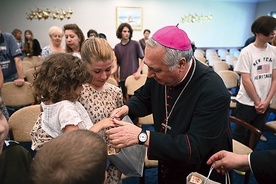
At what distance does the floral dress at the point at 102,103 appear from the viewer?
4.46ft

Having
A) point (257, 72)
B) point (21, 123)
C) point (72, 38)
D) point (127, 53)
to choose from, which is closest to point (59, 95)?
point (21, 123)

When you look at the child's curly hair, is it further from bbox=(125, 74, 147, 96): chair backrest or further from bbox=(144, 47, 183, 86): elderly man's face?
bbox=(125, 74, 147, 96): chair backrest

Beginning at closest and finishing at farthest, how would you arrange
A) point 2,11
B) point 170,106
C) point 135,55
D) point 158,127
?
point 170,106 → point 158,127 → point 135,55 → point 2,11

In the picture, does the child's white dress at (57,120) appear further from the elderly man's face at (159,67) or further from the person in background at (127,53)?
the person in background at (127,53)

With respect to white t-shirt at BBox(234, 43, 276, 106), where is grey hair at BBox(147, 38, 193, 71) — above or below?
above

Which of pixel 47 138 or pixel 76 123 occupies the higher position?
pixel 76 123

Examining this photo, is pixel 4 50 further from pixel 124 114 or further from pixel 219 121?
pixel 219 121

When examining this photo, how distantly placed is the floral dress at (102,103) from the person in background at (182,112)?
0.08 metres

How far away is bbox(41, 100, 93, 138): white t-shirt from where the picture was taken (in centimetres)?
108

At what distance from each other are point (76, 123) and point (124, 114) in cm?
42

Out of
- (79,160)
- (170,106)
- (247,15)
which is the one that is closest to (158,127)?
(170,106)

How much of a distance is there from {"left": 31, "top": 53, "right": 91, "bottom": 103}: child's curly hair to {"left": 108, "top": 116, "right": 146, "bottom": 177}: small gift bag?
471mm

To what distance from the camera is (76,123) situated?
107 centimetres

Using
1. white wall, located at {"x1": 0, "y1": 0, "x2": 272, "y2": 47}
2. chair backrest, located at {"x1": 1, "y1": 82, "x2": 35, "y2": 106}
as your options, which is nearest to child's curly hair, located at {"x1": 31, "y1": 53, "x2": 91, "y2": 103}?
chair backrest, located at {"x1": 1, "y1": 82, "x2": 35, "y2": 106}
